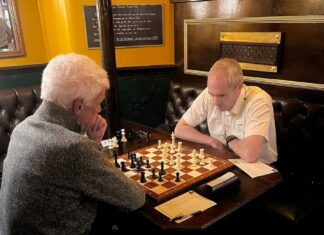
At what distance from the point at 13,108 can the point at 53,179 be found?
2.12 m

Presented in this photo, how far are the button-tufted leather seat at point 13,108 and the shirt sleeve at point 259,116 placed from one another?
2.17m

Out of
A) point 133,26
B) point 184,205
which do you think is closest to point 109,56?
point 133,26

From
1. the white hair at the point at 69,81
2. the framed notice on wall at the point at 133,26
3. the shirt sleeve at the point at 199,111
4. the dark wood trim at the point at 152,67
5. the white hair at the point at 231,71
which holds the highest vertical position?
the framed notice on wall at the point at 133,26

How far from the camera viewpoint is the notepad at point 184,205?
1.40m

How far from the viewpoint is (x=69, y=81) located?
4.22 ft

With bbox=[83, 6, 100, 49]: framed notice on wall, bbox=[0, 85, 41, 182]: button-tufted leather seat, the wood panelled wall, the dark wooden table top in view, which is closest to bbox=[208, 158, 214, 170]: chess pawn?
the dark wooden table top

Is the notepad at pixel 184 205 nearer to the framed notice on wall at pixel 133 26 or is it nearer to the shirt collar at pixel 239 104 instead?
the shirt collar at pixel 239 104

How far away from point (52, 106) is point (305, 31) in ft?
7.70

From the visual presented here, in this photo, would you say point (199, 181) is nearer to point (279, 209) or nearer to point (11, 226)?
point (279, 209)

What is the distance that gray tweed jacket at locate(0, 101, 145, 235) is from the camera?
1.19 metres

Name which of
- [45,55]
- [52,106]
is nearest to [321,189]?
[52,106]

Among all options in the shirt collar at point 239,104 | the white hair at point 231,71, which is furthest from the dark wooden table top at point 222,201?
the white hair at point 231,71

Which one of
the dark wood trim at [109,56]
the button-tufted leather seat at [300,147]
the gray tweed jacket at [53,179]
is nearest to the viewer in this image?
the gray tweed jacket at [53,179]

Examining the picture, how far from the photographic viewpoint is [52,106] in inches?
51.1
